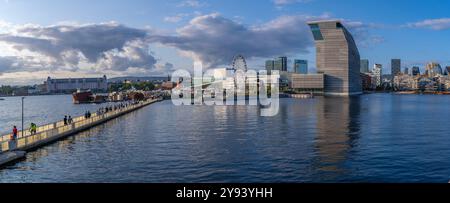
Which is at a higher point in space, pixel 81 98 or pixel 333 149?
pixel 81 98

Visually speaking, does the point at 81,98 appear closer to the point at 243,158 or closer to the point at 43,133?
the point at 43,133

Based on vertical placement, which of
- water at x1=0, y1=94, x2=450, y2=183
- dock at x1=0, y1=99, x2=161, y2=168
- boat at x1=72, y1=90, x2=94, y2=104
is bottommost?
water at x1=0, y1=94, x2=450, y2=183

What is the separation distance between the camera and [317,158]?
110ft

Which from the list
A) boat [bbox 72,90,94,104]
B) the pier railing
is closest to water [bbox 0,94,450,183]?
the pier railing

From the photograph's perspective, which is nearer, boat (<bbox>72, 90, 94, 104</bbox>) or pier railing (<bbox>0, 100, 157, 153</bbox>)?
pier railing (<bbox>0, 100, 157, 153</bbox>)

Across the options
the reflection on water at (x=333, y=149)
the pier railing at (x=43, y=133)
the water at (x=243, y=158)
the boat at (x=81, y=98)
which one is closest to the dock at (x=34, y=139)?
the pier railing at (x=43, y=133)

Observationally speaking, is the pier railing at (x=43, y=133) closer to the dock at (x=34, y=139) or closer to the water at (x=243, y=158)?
the dock at (x=34, y=139)

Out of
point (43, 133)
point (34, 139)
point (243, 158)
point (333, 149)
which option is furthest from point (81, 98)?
point (243, 158)

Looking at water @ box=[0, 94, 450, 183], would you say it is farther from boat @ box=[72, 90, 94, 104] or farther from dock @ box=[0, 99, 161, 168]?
boat @ box=[72, 90, 94, 104]

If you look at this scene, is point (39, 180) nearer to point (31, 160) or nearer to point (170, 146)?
point (31, 160)
